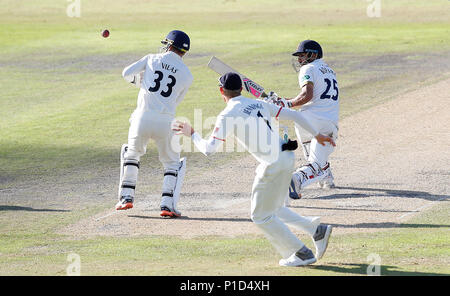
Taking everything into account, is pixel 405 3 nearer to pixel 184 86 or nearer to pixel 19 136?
pixel 19 136

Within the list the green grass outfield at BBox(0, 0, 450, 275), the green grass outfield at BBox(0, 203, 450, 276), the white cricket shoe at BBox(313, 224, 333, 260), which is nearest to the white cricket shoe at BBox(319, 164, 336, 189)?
the green grass outfield at BBox(0, 0, 450, 275)

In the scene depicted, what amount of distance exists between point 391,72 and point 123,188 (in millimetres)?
13552

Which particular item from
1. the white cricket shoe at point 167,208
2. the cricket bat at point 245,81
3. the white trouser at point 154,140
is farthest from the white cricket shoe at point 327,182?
the white cricket shoe at point 167,208

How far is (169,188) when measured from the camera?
11258 millimetres

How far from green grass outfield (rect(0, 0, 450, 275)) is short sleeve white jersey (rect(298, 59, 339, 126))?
2091 millimetres

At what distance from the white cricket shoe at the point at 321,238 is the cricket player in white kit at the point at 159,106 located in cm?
297

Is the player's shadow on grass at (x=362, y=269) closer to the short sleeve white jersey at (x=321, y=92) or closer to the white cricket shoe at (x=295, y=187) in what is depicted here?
the white cricket shoe at (x=295, y=187)

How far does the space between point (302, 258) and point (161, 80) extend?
3.70 meters

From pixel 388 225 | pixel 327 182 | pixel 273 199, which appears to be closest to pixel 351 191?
pixel 327 182

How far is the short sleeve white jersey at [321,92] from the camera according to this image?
38.6 ft

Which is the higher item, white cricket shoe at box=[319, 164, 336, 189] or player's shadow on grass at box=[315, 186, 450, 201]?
white cricket shoe at box=[319, 164, 336, 189]

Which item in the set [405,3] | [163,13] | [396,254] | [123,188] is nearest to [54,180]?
[123,188]

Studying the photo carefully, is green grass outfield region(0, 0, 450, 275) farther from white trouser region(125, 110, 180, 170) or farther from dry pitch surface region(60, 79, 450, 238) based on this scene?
white trouser region(125, 110, 180, 170)

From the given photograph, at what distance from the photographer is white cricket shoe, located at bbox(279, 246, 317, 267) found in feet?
27.6
